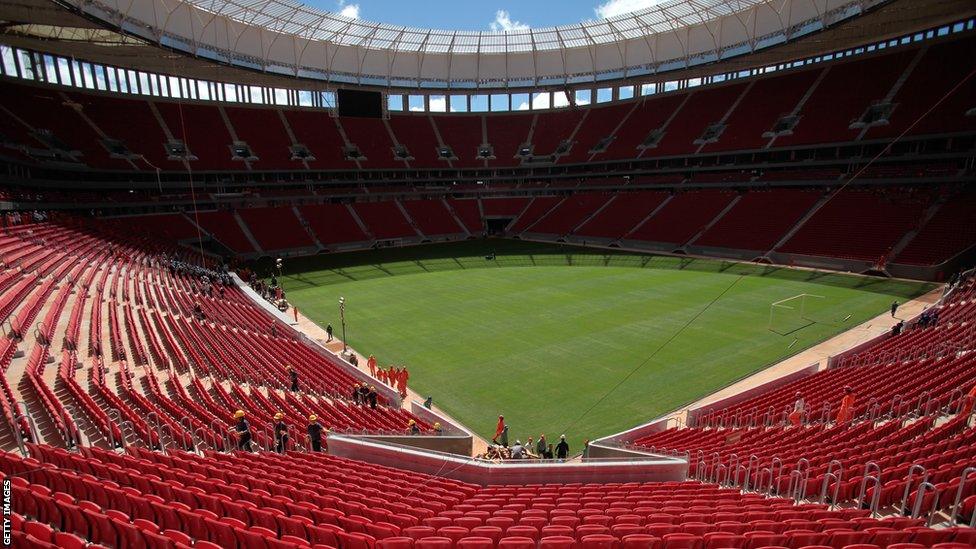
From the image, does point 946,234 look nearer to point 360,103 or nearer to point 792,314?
point 792,314

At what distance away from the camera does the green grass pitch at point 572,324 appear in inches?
656

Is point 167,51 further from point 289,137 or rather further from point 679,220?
point 679,220

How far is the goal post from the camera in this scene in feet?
75.2

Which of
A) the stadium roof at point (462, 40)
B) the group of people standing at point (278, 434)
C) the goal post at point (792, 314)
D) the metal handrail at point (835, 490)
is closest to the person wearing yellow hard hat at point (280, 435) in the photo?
the group of people standing at point (278, 434)

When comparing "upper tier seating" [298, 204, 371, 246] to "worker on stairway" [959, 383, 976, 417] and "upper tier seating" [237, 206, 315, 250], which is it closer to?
"upper tier seating" [237, 206, 315, 250]

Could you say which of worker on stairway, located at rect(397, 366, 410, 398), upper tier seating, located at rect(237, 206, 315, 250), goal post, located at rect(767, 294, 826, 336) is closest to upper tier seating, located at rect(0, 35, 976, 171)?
upper tier seating, located at rect(237, 206, 315, 250)

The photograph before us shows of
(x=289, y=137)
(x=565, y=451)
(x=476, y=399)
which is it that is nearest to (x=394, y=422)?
(x=476, y=399)

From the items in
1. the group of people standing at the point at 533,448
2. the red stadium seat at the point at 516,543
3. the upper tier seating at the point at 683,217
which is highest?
the upper tier seating at the point at 683,217

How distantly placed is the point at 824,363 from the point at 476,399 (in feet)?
44.2

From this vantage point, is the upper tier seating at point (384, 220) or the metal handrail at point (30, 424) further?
the upper tier seating at point (384, 220)

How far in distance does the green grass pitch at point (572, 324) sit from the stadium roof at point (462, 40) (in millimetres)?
18962

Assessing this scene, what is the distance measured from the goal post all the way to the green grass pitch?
6.6 inches

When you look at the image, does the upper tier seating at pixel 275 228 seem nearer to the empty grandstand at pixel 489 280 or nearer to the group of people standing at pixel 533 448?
the empty grandstand at pixel 489 280

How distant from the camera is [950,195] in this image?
110ft
